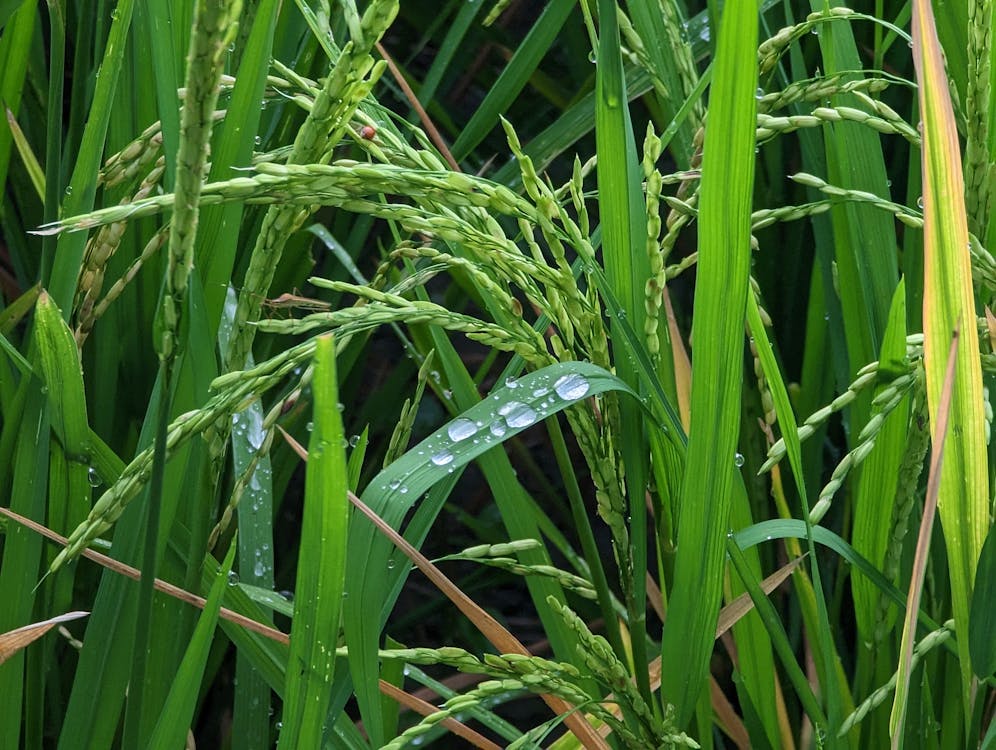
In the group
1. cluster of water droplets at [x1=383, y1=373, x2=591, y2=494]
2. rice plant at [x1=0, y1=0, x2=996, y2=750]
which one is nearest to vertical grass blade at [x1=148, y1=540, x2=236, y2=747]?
rice plant at [x1=0, y1=0, x2=996, y2=750]

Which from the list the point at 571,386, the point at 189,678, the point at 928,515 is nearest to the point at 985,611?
the point at 928,515

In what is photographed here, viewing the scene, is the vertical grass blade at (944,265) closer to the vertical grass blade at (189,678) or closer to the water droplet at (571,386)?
the water droplet at (571,386)

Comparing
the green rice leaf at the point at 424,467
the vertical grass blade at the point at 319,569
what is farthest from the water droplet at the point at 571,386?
the vertical grass blade at the point at 319,569

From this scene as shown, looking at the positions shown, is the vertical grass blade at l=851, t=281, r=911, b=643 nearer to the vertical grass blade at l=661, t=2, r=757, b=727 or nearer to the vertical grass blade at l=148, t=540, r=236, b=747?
the vertical grass blade at l=661, t=2, r=757, b=727

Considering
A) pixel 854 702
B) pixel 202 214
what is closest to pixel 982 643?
pixel 854 702

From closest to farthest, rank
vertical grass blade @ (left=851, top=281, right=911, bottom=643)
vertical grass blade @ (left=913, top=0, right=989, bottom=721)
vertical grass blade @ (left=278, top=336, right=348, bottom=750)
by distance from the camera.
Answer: vertical grass blade @ (left=278, top=336, right=348, bottom=750) → vertical grass blade @ (left=913, top=0, right=989, bottom=721) → vertical grass blade @ (left=851, top=281, right=911, bottom=643)

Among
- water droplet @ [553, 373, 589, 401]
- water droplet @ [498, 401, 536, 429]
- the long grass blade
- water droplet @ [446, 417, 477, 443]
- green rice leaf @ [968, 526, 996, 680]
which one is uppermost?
water droplet @ [553, 373, 589, 401]

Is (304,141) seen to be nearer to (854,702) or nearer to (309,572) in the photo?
(309,572)

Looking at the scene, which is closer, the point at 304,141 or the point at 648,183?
the point at 304,141
